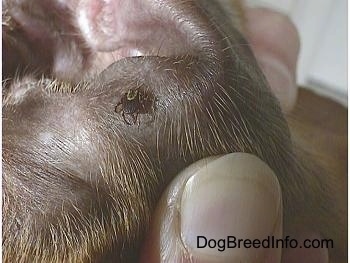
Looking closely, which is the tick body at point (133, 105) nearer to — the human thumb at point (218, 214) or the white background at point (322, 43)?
the human thumb at point (218, 214)

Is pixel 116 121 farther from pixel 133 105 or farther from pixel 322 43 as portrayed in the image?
pixel 322 43

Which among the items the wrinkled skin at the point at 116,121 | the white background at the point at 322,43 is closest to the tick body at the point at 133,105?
the wrinkled skin at the point at 116,121

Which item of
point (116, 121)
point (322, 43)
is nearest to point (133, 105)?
point (116, 121)

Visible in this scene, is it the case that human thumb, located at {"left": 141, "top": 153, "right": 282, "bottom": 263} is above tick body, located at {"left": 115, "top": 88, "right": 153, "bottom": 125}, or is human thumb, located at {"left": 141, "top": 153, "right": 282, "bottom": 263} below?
below

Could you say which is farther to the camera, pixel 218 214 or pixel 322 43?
pixel 322 43

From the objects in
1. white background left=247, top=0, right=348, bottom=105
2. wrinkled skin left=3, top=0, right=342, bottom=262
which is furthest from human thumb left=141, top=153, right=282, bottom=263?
white background left=247, top=0, right=348, bottom=105

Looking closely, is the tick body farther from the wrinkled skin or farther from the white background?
the white background
